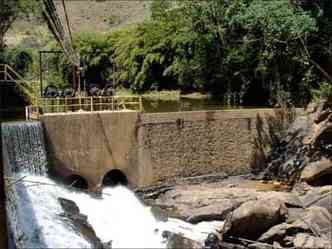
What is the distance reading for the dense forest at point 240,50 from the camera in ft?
95.9

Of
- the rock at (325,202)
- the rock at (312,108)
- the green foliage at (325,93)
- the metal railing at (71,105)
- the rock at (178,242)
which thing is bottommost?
the rock at (178,242)

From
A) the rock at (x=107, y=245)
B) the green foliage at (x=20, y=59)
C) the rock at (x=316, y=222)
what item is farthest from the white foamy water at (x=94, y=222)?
the green foliage at (x=20, y=59)

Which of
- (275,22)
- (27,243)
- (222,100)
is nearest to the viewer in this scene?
(27,243)

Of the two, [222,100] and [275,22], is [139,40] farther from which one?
[275,22]

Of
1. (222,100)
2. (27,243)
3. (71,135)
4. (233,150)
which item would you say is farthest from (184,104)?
(27,243)

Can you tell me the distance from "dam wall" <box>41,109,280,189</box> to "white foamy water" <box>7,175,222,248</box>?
1449mm

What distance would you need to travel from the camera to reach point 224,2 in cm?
3166

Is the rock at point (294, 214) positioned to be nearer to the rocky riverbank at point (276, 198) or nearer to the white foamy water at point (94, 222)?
the rocky riverbank at point (276, 198)

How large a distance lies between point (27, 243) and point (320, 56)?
22.0m

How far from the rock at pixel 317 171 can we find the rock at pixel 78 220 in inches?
363

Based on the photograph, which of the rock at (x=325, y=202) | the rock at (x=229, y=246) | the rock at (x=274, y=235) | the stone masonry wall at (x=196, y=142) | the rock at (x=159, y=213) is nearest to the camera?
the rock at (x=229, y=246)

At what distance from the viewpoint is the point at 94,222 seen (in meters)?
18.8

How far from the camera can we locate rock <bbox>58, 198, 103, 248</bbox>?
1692cm

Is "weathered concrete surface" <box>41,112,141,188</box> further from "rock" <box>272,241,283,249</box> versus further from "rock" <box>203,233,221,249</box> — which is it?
"rock" <box>272,241,283,249</box>
